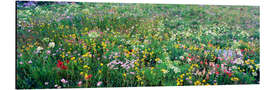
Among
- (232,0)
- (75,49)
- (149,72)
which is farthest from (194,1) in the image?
(75,49)

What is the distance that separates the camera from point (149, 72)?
2.91 metres

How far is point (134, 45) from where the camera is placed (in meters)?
3.15

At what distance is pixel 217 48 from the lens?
10.9 ft

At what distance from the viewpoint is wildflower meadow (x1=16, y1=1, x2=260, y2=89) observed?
A: 2.76 meters

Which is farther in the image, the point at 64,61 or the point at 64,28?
the point at 64,28

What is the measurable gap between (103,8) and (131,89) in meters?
1.29

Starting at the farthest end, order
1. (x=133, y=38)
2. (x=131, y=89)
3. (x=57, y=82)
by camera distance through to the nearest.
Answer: (x=133, y=38), (x=131, y=89), (x=57, y=82)

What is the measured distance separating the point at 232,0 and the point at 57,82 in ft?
9.64

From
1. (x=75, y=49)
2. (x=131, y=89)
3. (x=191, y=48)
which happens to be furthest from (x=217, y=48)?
(x=75, y=49)

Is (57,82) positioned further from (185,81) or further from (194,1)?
(194,1)

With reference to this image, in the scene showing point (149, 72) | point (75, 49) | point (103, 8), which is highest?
point (103, 8)

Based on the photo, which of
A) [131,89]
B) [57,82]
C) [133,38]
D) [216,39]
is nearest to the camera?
[57,82]

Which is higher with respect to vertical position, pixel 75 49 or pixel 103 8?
pixel 103 8

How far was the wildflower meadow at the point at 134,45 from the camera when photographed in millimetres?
2762
